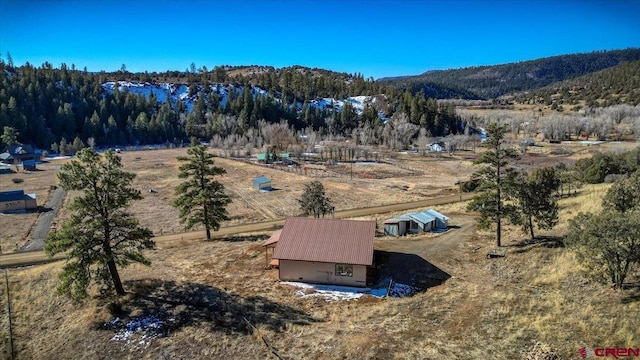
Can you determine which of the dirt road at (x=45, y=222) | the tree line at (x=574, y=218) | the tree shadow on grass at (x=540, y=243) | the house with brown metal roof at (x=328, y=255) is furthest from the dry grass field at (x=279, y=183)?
the tree shadow on grass at (x=540, y=243)

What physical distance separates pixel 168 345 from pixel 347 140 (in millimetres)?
139608

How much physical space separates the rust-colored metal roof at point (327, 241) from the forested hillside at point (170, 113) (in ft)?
369

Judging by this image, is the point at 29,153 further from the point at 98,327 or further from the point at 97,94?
the point at 98,327

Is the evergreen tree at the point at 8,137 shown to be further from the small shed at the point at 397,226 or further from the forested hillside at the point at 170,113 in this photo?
the small shed at the point at 397,226

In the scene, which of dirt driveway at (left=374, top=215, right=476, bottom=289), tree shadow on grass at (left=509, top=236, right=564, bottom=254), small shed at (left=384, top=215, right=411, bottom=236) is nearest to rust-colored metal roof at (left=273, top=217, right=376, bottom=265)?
dirt driveway at (left=374, top=215, right=476, bottom=289)

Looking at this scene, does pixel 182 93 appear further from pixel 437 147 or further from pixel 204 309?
pixel 204 309

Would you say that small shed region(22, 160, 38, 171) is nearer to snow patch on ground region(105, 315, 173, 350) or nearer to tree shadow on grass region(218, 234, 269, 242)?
tree shadow on grass region(218, 234, 269, 242)

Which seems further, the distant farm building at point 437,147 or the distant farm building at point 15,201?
the distant farm building at point 437,147

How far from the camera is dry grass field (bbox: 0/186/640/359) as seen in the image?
20.8m

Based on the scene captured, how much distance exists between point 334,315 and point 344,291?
4.36 metres

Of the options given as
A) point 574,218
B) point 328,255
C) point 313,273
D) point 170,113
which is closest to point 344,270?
point 328,255

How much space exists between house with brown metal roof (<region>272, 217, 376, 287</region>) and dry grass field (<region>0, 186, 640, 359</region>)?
2.19 m

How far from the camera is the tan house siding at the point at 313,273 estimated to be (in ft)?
101

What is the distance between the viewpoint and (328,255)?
1218 inches
